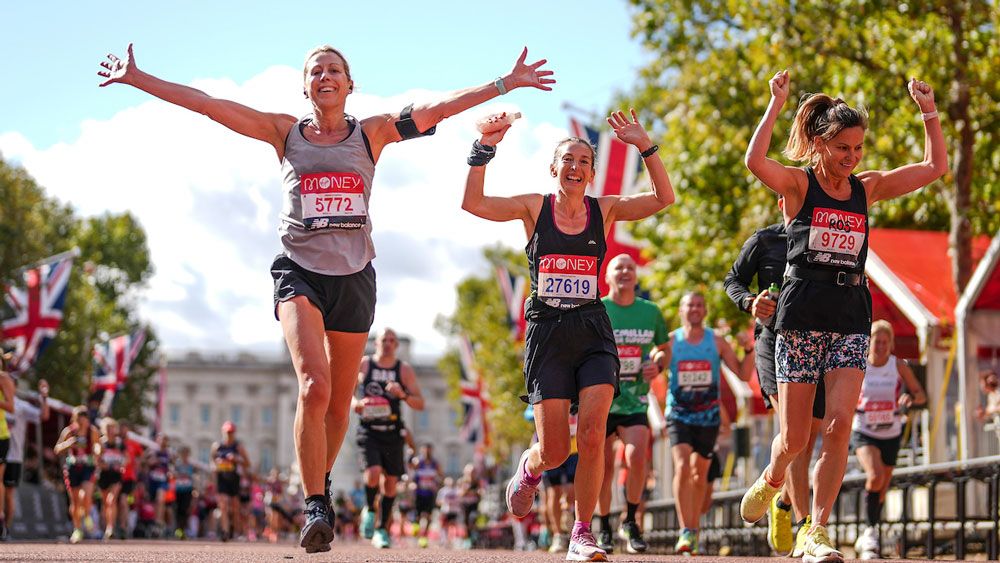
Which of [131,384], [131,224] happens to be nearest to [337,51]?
[131,384]

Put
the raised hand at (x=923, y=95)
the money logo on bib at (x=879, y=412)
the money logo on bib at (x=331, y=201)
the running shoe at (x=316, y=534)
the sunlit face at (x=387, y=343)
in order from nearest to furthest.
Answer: the running shoe at (x=316, y=534), the money logo on bib at (x=331, y=201), the raised hand at (x=923, y=95), the money logo on bib at (x=879, y=412), the sunlit face at (x=387, y=343)

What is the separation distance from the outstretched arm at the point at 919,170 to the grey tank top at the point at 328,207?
2562mm

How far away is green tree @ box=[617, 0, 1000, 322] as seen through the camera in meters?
20.4

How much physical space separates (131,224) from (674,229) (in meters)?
61.8

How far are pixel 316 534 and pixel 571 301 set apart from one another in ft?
6.55

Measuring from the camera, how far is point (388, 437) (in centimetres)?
1566

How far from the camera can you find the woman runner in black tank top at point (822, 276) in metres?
7.84

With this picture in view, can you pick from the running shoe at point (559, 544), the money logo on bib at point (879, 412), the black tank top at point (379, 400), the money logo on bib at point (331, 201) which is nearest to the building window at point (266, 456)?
the running shoe at point (559, 544)

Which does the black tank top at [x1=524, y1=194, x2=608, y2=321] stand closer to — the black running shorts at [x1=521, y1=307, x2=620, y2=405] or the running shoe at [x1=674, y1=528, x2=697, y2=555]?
the black running shorts at [x1=521, y1=307, x2=620, y2=405]

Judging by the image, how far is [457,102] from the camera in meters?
7.96

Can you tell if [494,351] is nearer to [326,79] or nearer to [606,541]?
[606,541]

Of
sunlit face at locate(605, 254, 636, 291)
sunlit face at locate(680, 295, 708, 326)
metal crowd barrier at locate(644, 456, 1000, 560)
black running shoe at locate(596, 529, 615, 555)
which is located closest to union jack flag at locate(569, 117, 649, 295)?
metal crowd barrier at locate(644, 456, 1000, 560)

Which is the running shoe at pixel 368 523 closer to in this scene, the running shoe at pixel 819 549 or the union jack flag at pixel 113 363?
the running shoe at pixel 819 549

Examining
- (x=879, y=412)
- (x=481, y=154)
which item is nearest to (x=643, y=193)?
(x=481, y=154)
